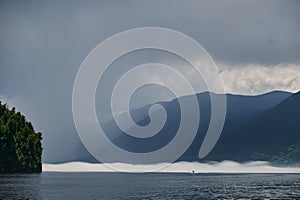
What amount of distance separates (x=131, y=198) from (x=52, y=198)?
57.1 ft

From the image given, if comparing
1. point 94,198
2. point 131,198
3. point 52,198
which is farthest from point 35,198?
point 131,198

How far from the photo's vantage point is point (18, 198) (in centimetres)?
10456

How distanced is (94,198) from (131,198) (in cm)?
822

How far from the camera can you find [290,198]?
11175cm

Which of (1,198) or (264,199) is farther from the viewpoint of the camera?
(264,199)

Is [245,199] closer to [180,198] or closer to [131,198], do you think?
[180,198]

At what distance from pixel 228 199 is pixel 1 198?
48.6 m

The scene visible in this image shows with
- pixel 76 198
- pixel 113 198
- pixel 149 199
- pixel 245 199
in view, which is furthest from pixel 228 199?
pixel 76 198

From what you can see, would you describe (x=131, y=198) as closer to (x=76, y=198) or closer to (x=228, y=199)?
(x=76, y=198)

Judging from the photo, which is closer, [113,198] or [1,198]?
[1,198]

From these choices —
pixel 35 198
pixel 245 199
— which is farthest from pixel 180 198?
pixel 35 198

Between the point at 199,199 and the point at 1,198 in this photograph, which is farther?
the point at 199,199

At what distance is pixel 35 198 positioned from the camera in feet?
353

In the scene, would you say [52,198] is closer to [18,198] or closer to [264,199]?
[18,198]
